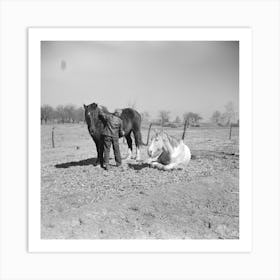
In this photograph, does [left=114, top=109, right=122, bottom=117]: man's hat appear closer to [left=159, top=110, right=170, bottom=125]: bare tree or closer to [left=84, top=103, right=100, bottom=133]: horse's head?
[left=84, top=103, right=100, bottom=133]: horse's head

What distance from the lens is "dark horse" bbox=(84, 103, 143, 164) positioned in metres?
3.13

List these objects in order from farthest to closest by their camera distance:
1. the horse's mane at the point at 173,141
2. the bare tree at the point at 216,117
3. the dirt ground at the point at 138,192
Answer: the horse's mane at the point at 173,141, the bare tree at the point at 216,117, the dirt ground at the point at 138,192

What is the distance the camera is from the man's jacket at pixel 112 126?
3.19m

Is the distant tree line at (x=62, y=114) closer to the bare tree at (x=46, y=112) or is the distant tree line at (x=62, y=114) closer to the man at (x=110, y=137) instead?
the bare tree at (x=46, y=112)

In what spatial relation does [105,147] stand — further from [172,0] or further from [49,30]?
[172,0]

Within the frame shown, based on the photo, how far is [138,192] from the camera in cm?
315

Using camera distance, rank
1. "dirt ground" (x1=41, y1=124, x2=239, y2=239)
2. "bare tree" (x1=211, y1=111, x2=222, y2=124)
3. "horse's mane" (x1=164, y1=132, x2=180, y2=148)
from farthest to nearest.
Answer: "horse's mane" (x1=164, y1=132, x2=180, y2=148)
"bare tree" (x1=211, y1=111, x2=222, y2=124)
"dirt ground" (x1=41, y1=124, x2=239, y2=239)

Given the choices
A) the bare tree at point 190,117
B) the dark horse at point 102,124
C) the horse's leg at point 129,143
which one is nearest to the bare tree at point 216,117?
the bare tree at point 190,117

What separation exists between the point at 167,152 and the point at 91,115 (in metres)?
0.74

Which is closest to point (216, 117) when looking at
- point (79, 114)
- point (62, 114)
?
point (79, 114)

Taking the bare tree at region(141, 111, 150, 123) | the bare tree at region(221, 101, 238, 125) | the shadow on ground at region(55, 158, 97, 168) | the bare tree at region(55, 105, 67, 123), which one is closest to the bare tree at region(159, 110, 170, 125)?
the bare tree at region(141, 111, 150, 123)

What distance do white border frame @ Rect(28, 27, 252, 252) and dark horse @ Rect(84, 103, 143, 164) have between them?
43cm

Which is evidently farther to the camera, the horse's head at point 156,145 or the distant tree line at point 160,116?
the horse's head at point 156,145

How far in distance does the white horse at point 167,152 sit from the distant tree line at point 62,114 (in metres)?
0.67
